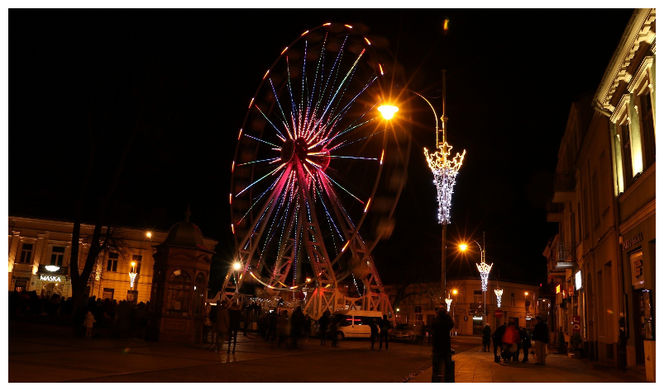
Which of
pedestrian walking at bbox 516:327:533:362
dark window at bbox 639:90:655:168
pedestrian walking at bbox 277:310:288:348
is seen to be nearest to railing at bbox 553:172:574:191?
pedestrian walking at bbox 516:327:533:362

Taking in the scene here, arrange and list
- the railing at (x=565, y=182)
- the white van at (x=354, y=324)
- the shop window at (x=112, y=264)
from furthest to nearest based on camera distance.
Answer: the shop window at (x=112, y=264) < the white van at (x=354, y=324) < the railing at (x=565, y=182)

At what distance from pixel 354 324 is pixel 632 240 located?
67.6ft

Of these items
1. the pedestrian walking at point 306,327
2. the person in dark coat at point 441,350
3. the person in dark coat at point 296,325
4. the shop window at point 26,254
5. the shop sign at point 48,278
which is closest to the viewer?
the person in dark coat at point 441,350

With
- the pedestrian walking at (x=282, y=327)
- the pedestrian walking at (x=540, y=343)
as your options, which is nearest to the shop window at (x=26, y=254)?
the pedestrian walking at (x=282, y=327)

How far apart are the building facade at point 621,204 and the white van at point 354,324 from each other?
1207 cm

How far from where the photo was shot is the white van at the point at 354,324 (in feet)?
111

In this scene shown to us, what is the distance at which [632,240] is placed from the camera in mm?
15883

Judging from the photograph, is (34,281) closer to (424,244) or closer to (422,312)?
(424,244)

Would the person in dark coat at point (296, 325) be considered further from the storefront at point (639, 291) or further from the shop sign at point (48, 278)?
the shop sign at point (48, 278)

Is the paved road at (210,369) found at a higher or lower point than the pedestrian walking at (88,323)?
lower

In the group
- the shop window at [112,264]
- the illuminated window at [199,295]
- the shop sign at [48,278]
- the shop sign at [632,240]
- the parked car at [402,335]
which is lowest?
the parked car at [402,335]

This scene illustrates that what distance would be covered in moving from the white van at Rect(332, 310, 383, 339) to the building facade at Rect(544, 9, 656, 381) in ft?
39.6

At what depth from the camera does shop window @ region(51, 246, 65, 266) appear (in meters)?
60.2

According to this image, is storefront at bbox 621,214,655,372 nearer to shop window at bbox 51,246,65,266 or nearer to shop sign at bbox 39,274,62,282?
shop sign at bbox 39,274,62,282
